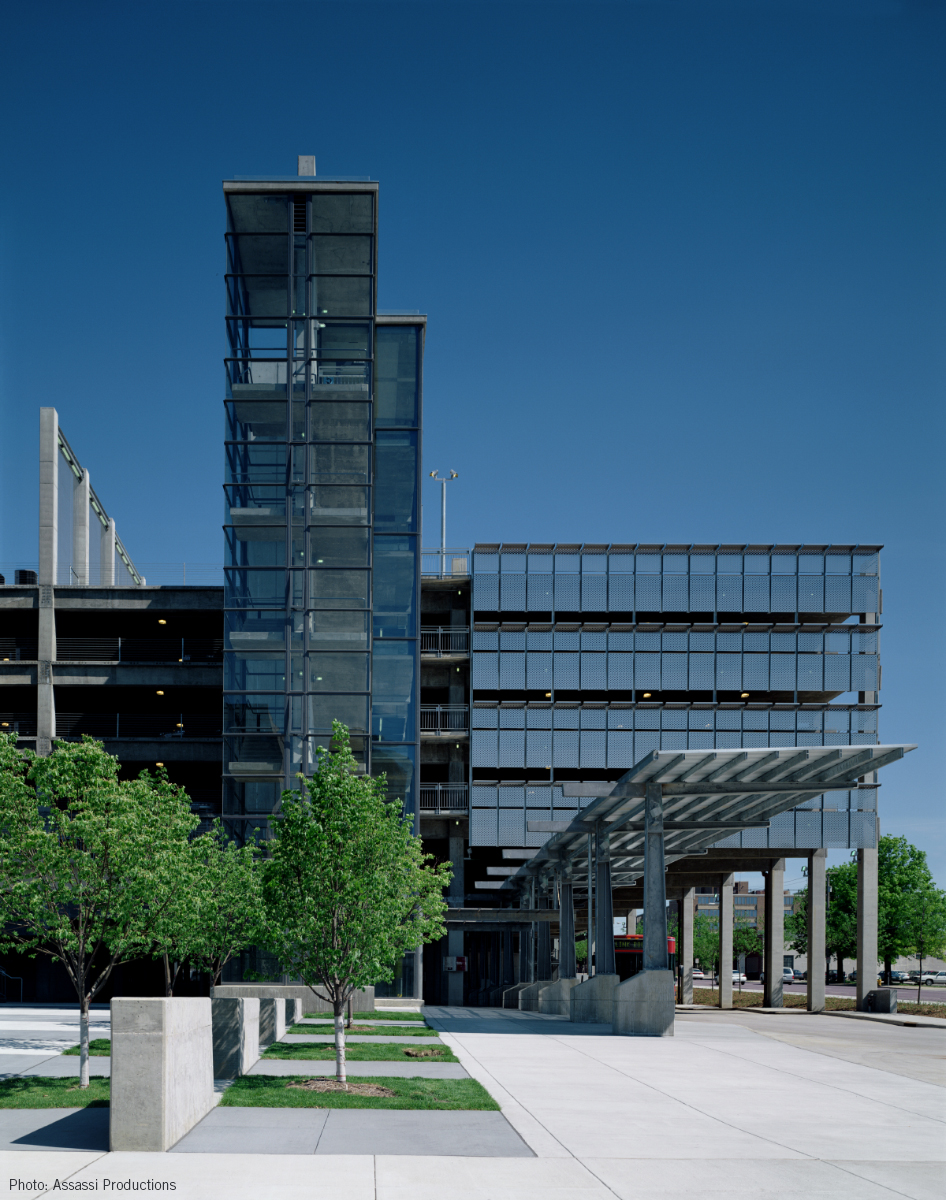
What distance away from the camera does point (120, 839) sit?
18.6 meters

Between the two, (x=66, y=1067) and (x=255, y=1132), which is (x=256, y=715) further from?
(x=255, y=1132)

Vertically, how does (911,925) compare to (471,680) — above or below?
below

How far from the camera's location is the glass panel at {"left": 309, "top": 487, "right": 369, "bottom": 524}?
2042 inches

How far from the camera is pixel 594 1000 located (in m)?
34.5

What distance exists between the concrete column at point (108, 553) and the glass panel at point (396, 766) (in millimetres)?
24534

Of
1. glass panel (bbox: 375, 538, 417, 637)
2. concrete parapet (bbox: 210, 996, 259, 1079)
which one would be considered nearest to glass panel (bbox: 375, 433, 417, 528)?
glass panel (bbox: 375, 538, 417, 637)

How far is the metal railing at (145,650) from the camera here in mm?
56594

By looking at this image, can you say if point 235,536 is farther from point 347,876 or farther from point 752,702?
point 347,876

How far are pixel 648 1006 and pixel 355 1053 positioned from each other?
8693mm

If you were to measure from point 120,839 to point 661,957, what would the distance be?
626 inches

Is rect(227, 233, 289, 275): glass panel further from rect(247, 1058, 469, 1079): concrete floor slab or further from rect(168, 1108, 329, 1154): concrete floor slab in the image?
rect(168, 1108, 329, 1154): concrete floor slab

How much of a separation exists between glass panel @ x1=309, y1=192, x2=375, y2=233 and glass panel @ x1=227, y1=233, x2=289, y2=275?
1708 millimetres

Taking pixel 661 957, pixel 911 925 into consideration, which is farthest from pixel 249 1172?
pixel 911 925

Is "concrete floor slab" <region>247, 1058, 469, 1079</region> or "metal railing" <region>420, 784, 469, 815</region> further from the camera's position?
"metal railing" <region>420, 784, 469, 815</region>
